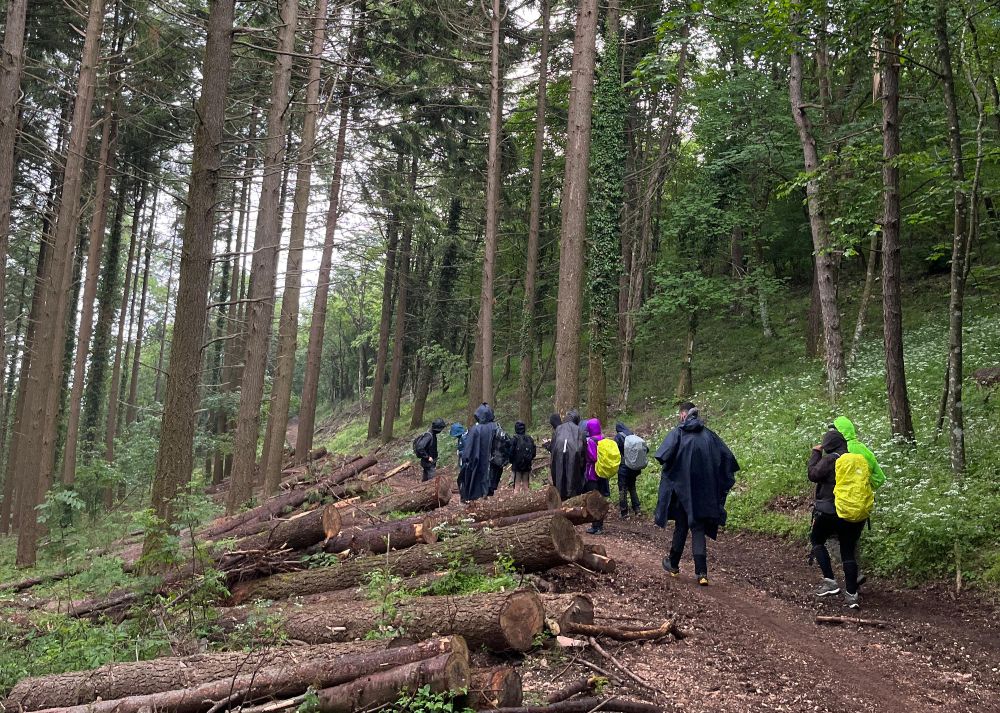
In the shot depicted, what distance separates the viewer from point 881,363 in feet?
52.4

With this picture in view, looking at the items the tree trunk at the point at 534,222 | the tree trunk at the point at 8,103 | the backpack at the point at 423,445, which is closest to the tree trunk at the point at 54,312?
the tree trunk at the point at 8,103

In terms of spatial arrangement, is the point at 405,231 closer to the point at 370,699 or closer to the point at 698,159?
the point at 698,159

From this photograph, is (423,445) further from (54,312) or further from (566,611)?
(566,611)

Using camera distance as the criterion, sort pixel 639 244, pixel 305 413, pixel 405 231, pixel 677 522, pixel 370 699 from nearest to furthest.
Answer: pixel 370 699
pixel 677 522
pixel 305 413
pixel 639 244
pixel 405 231

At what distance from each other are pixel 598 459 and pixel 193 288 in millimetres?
6642

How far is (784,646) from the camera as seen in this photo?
230 inches

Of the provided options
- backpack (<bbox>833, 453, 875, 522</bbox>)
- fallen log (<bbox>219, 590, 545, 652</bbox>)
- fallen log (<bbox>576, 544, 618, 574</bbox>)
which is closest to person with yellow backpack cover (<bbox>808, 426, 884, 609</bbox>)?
backpack (<bbox>833, 453, 875, 522</bbox>)

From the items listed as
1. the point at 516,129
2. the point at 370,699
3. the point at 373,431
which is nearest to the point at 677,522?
the point at 370,699

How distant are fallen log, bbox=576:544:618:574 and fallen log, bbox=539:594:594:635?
142 centimetres

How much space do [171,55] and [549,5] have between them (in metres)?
10.3

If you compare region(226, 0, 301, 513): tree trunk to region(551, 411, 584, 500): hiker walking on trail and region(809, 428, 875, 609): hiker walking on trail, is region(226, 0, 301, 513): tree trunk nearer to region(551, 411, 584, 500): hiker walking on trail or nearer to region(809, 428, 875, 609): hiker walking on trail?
region(551, 411, 584, 500): hiker walking on trail

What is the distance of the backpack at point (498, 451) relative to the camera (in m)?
12.8

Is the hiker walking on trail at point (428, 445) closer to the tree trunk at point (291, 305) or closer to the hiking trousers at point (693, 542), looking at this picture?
the tree trunk at point (291, 305)

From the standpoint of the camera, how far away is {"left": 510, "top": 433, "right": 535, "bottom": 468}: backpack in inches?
526
